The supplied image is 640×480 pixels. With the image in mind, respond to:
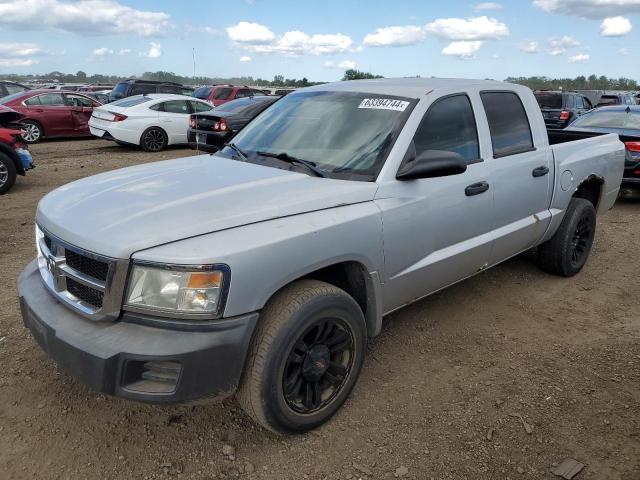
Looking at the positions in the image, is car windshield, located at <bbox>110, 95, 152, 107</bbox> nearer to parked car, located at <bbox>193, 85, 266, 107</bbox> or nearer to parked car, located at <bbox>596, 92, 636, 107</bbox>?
parked car, located at <bbox>193, 85, 266, 107</bbox>

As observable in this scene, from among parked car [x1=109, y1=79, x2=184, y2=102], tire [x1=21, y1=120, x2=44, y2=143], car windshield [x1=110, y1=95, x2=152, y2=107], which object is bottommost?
tire [x1=21, y1=120, x2=44, y2=143]

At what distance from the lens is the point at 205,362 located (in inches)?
87.5

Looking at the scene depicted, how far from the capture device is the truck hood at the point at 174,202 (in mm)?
2344

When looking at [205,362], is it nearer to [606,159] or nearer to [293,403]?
[293,403]

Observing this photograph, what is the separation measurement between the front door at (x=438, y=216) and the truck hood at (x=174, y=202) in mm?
288

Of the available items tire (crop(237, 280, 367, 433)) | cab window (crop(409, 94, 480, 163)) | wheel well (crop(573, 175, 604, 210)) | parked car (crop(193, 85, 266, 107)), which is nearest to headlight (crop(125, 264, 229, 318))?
tire (crop(237, 280, 367, 433))

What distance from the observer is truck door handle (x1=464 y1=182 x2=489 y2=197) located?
349 cm

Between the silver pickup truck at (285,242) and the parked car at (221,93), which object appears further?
the parked car at (221,93)

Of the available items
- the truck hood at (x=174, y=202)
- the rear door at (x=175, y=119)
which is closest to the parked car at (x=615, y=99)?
the rear door at (x=175, y=119)

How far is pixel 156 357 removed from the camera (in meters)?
2.16

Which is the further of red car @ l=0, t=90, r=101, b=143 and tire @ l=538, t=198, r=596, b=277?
red car @ l=0, t=90, r=101, b=143

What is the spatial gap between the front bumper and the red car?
45.6 ft

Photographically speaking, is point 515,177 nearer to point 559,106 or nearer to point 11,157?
point 11,157

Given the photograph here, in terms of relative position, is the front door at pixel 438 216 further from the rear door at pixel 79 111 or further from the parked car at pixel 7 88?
the parked car at pixel 7 88
